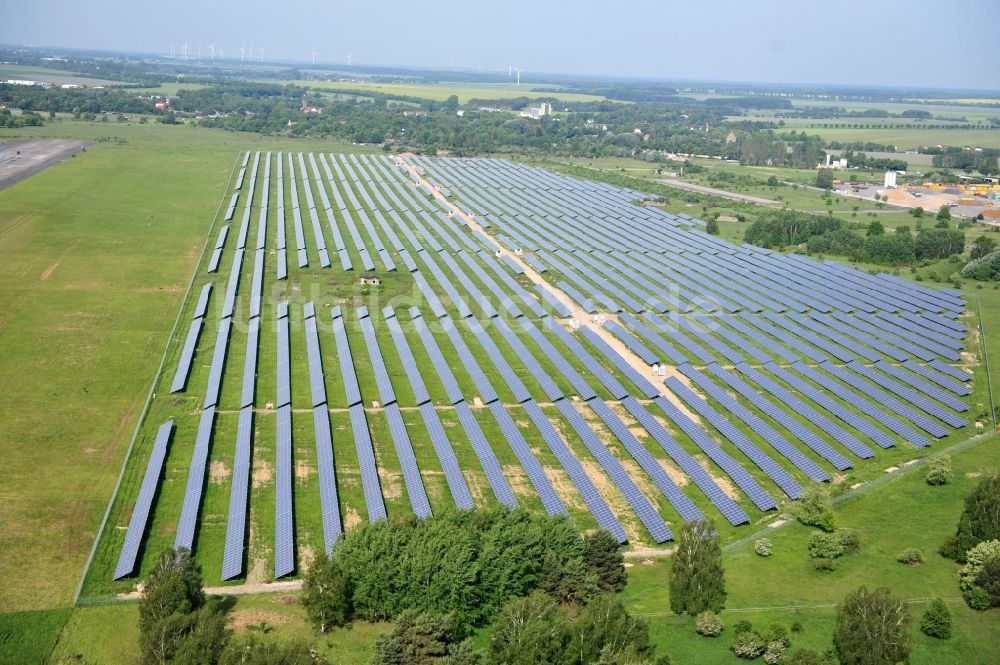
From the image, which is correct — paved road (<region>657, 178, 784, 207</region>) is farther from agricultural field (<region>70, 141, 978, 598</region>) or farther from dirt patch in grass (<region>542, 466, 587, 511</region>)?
dirt patch in grass (<region>542, 466, 587, 511</region>)

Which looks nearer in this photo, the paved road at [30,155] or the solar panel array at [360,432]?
the solar panel array at [360,432]

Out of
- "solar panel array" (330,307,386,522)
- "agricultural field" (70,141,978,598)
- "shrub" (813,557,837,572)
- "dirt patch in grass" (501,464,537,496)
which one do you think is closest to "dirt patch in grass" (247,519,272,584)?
"agricultural field" (70,141,978,598)

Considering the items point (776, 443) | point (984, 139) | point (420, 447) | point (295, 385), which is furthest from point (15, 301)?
point (984, 139)

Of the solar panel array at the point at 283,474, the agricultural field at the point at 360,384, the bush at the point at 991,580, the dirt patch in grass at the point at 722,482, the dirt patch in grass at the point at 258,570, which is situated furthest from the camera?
the dirt patch in grass at the point at 722,482

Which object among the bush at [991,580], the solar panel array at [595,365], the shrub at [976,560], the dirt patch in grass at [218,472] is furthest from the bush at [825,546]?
the dirt patch in grass at [218,472]

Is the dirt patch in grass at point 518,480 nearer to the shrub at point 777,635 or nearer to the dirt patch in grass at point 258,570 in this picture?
the dirt patch in grass at point 258,570
